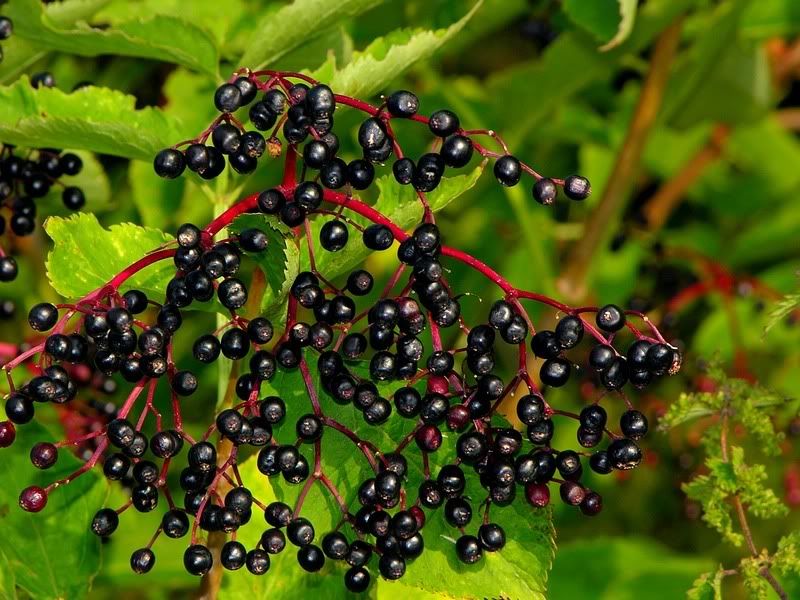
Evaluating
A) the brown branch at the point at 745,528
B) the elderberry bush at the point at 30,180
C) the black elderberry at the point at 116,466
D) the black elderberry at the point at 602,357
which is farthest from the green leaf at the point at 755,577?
the elderberry bush at the point at 30,180

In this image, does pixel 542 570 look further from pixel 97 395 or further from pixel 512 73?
pixel 512 73

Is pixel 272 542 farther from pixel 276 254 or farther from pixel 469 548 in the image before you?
pixel 276 254

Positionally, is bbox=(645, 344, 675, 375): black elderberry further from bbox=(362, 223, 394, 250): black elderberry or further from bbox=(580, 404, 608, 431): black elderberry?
bbox=(362, 223, 394, 250): black elderberry

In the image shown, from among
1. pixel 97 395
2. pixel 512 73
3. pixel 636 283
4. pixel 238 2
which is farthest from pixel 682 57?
pixel 97 395

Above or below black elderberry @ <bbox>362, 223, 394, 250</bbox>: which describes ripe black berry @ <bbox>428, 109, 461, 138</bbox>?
above

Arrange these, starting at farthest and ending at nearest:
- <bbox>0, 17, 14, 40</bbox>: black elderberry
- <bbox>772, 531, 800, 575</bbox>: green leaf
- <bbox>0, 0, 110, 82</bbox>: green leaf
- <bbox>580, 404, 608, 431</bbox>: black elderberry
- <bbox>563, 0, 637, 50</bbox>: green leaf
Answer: <bbox>563, 0, 637, 50</bbox>: green leaf, <bbox>0, 0, 110, 82</bbox>: green leaf, <bbox>0, 17, 14, 40</bbox>: black elderberry, <bbox>772, 531, 800, 575</bbox>: green leaf, <bbox>580, 404, 608, 431</bbox>: black elderberry

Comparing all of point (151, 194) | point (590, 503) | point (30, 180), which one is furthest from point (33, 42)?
point (590, 503)

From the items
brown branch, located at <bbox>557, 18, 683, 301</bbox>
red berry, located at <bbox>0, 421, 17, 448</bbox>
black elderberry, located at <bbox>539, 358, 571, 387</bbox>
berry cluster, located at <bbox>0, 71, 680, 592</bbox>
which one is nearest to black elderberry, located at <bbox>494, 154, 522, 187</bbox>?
berry cluster, located at <bbox>0, 71, 680, 592</bbox>
